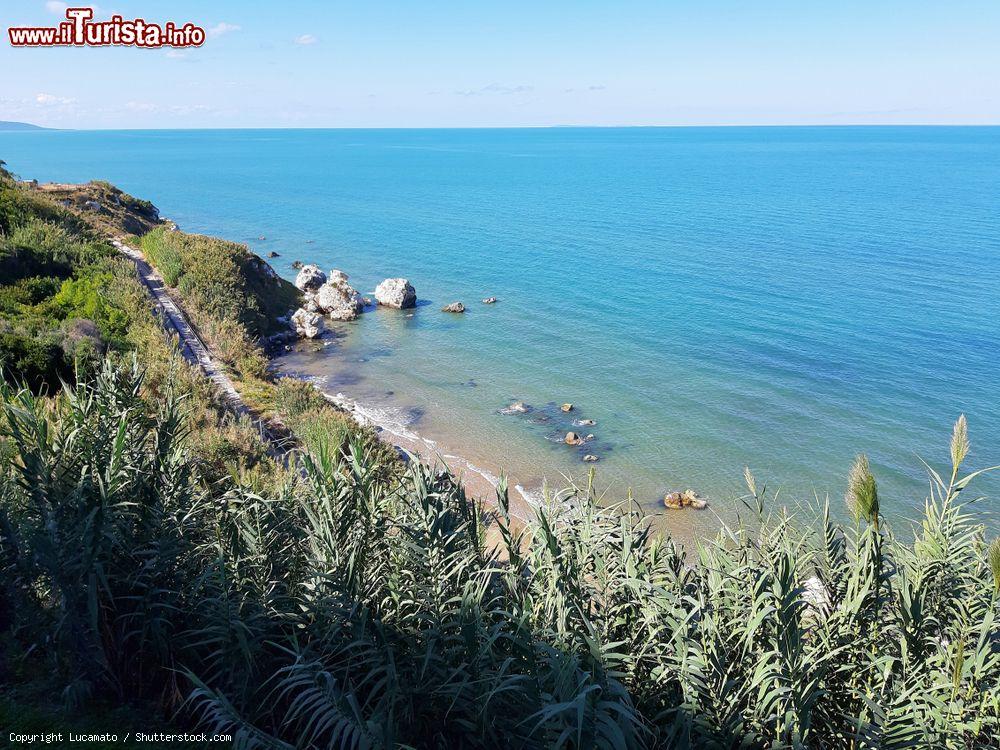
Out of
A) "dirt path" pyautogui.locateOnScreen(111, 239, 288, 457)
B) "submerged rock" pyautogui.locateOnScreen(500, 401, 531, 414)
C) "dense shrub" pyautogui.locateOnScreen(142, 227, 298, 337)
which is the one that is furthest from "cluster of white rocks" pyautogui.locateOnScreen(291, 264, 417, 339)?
"submerged rock" pyautogui.locateOnScreen(500, 401, 531, 414)

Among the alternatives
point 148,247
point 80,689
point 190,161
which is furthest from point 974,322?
point 190,161

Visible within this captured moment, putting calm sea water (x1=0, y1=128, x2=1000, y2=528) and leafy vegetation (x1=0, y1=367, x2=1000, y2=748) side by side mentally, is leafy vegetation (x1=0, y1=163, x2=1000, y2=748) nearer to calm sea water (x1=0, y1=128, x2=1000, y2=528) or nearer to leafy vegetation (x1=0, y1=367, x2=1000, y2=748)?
leafy vegetation (x1=0, y1=367, x2=1000, y2=748)

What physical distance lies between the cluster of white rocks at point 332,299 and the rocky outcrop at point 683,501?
839 inches

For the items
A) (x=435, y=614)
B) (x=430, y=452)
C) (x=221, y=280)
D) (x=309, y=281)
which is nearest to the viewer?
(x=435, y=614)

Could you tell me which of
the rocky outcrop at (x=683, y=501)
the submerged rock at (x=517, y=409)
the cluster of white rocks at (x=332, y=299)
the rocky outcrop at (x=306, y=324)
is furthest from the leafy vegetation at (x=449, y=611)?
the cluster of white rocks at (x=332, y=299)

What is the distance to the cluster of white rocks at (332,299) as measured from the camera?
34.4 meters

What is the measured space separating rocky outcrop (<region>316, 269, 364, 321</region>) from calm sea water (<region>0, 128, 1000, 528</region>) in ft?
4.67

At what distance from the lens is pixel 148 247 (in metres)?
34.8

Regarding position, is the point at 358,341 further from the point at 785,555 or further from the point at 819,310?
the point at 785,555

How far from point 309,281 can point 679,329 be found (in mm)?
22416

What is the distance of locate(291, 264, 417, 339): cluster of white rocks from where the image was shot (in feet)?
113

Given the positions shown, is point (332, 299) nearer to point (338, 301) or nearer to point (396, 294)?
point (338, 301)

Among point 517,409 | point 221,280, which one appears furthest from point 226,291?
point 517,409

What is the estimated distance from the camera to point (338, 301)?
37.9 metres
